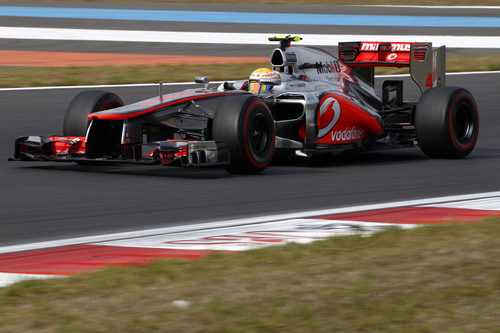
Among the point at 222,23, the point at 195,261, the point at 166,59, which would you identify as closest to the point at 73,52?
the point at 166,59

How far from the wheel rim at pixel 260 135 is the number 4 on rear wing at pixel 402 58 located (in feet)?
8.92

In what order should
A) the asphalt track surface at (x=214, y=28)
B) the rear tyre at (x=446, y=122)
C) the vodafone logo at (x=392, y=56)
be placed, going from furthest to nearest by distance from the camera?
1. the asphalt track surface at (x=214, y=28)
2. the vodafone logo at (x=392, y=56)
3. the rear tyre at (x=446, y=122)

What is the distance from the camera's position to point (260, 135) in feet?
30.9

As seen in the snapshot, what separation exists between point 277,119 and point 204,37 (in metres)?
13.9

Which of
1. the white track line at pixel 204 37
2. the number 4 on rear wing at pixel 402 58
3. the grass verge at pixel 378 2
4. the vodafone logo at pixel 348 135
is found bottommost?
the vodafone logo at pixel 348 135

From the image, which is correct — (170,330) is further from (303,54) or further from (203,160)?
(303,54)

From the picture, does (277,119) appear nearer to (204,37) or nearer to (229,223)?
(229,223)

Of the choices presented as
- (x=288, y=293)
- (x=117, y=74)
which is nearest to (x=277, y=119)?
(x=288, y=293)

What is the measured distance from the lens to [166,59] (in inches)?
786

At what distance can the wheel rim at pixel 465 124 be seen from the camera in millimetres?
10719

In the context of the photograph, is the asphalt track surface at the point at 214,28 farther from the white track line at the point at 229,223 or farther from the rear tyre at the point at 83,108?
the white track line at the point at 229,223

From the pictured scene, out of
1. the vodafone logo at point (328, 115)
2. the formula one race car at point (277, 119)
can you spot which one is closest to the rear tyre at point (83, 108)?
the formula one race car at point (277, 119)

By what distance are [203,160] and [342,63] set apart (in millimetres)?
2845

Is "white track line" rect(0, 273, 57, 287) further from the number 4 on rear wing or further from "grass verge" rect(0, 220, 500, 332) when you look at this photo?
the number 4 on rear wing
